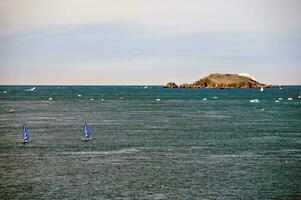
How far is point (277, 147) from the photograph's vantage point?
85.7 m

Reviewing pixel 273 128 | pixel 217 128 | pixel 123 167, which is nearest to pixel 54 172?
pixel 123 167

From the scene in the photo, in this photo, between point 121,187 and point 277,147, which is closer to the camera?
point 121,187

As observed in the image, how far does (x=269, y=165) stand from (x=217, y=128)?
1853 inches

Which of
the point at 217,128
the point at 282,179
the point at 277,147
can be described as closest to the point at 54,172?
the point at 282,179

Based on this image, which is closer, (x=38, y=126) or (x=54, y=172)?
(x=54, y=172)

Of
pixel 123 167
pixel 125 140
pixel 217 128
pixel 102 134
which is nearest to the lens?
pixel 123 167

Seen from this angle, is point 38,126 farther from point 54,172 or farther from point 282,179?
point 282,179

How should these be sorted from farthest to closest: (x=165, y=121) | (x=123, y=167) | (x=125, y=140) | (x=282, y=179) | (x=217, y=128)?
(x=165, y=121) < (x=217, y=128) < (x=125, y=140) < (x=123, y=167) < (x=282, y=179)

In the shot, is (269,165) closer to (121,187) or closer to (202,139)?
(121,187)

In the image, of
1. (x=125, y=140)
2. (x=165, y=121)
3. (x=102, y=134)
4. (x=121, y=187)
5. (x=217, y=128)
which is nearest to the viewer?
(x=121, y=187)

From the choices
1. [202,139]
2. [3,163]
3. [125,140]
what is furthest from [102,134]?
[3,163]

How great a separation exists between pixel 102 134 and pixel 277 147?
35507mm

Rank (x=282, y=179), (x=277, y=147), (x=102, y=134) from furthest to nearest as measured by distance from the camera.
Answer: (x=102, y=134)
(x=277, y=147)
(x=282, y=179)

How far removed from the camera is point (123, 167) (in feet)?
223
